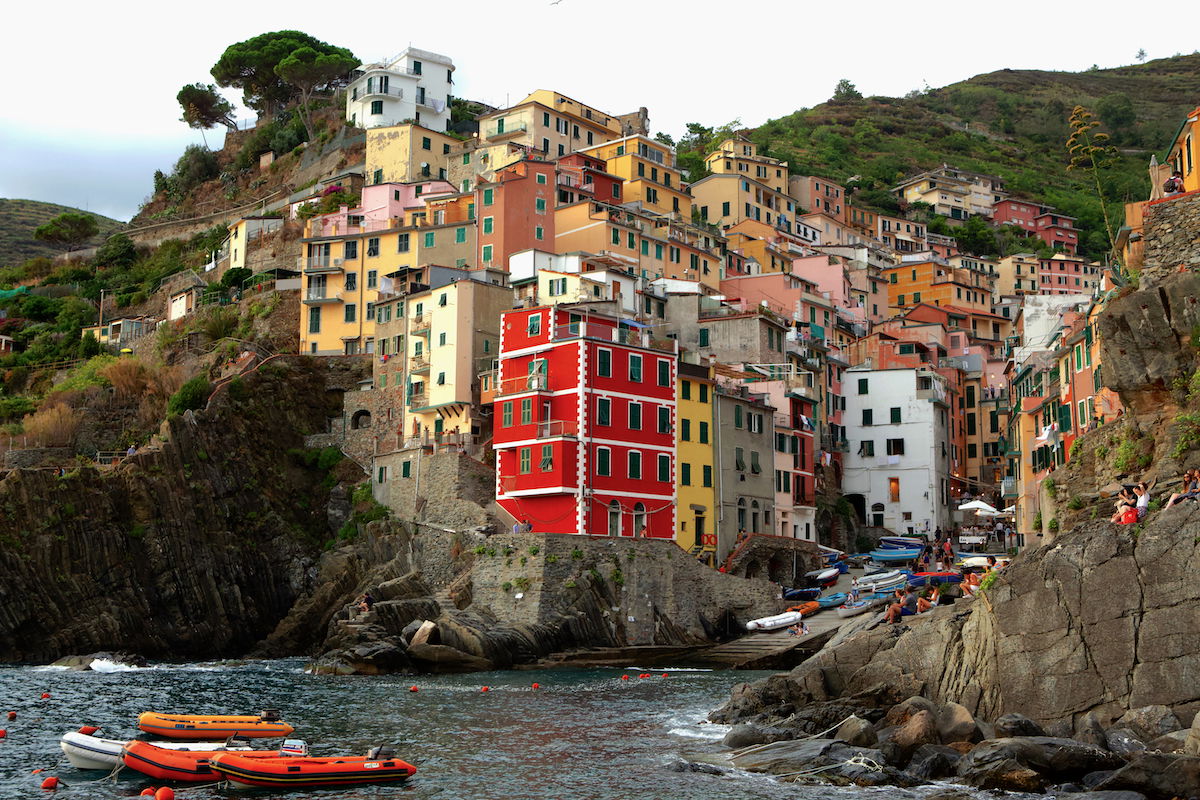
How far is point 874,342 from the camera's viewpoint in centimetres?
9481

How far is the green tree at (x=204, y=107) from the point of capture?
12838 cm

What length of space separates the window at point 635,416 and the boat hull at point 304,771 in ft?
119

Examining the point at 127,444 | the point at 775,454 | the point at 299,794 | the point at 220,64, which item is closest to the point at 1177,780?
the point at 299,794

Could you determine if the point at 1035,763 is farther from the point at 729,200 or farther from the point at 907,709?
the point at 729,200

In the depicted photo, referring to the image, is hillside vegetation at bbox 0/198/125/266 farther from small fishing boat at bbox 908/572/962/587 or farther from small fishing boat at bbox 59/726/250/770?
small fishing boat at bbox 59/726/250/770

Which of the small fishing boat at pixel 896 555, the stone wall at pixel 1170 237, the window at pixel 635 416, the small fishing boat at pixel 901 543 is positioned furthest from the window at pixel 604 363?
the stone wall at pixel 1170 237

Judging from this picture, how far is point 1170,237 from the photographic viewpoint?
131 feet

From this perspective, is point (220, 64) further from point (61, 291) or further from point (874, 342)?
point (874, 342)

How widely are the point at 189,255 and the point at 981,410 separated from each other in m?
66.2

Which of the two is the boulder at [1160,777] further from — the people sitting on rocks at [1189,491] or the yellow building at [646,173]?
the yellow building at [646,173]

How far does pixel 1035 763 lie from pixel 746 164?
333 ft

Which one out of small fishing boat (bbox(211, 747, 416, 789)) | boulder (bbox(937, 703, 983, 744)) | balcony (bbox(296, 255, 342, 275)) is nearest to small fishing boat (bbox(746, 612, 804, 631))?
boulder (bbox(937, 703, 983, 744))

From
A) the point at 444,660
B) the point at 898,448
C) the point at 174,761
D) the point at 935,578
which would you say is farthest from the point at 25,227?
the point at 174,761

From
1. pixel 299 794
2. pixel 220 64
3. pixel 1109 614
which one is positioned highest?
pixel 220 64
